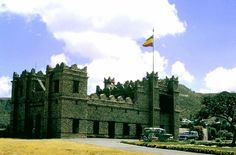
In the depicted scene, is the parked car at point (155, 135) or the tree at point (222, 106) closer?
the parked car at point (155, 135)

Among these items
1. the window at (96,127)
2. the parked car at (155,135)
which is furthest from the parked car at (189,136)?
the window at (96,127)

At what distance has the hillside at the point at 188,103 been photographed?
130125 millimetres

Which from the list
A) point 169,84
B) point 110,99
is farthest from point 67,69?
point 169,84

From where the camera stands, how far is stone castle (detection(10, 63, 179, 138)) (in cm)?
5581

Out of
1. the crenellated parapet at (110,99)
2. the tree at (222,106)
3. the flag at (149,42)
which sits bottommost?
the tree at (222,106)

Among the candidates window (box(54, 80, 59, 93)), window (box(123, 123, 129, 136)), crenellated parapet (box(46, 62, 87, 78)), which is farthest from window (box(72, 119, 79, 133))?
window (box(123, 123, 129, 136))

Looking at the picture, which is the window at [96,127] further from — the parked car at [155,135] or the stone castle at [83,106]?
the parked car at [155,135]

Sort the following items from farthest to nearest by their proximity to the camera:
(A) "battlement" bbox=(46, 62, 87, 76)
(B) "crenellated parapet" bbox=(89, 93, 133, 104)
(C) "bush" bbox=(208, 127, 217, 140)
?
(C) "bush" bbox=(208, 127, 217, 140), (B) "crenellated parapet" bbox=(89, 93, 133, 104), (A) "battlement" bbox=(46, 62, 87, 76)

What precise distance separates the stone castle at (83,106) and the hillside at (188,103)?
5618 centimetres

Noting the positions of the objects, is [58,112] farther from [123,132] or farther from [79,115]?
[123,132]

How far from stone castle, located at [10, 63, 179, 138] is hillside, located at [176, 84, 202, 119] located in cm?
5618

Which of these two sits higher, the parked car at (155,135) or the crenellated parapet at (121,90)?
the crenellated parapet at (121,90)

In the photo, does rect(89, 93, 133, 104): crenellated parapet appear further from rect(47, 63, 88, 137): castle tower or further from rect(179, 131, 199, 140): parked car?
rect(179, 131, 199, 140): parked car

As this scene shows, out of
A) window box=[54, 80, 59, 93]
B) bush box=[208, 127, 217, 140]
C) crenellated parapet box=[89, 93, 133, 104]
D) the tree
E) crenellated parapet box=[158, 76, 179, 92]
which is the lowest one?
bush box=[208, 127, 217, 140]
